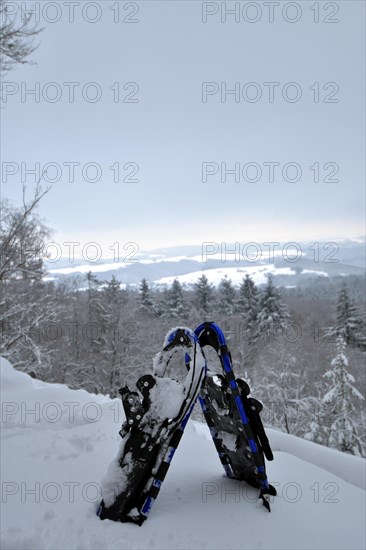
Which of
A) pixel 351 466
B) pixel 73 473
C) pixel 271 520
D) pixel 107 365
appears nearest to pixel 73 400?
pixel 73 473

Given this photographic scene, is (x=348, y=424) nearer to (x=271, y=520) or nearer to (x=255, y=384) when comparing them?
(x=255, y=384)

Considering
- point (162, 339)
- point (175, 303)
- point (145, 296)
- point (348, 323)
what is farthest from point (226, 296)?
point (162, 339)

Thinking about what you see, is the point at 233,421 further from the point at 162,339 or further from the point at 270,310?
the point at 270,310

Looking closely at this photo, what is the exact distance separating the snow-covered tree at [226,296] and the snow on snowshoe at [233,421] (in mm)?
37457

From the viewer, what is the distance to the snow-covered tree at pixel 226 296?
41.7 m

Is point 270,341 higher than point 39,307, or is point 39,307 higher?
point 39,307

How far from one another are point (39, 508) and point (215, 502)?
3.84 ft

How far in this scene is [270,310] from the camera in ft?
138

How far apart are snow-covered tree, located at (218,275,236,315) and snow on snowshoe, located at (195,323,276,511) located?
1475 inches

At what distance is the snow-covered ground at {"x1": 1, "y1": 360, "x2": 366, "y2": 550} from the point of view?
2.19 m

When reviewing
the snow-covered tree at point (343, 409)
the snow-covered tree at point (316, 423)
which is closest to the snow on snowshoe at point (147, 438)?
the snow-covered tree at point (343, 409)

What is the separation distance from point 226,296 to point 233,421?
41.0 meters

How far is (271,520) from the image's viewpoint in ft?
7.93

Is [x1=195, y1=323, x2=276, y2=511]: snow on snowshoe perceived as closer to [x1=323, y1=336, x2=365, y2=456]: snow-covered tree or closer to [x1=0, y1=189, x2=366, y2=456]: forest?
[x1=0, y1=189, x2=366, y2=456]: forest
